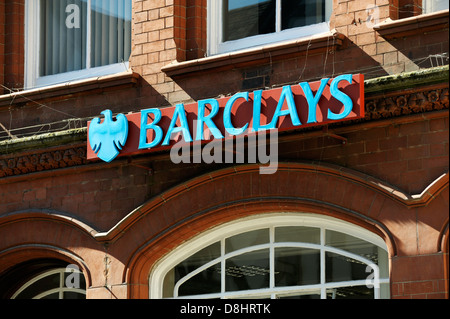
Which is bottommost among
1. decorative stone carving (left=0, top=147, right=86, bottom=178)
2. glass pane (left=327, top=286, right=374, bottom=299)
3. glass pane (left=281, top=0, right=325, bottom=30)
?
glass pane (left=327, top=286, right=374, bottom=299)

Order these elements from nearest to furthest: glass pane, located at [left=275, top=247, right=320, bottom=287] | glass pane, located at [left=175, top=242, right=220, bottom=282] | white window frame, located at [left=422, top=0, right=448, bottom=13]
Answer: white window frame, located at [left=422, top=0, right=448, bottom=13] → glass pane, located at [left=275, top=247, right=320, bottom=287] → glass pane, located at [left=175, top=242, right=220, bottom=282]

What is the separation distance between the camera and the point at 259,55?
50.6ft

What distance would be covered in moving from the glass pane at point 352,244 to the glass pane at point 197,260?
1625 millimetres

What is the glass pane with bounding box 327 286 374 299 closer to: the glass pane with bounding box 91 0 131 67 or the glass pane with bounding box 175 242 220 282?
the glass pane with bounding box 175 242 220 282

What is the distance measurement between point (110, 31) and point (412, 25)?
4.91 meters

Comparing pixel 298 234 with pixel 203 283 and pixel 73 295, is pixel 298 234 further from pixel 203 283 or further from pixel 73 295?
pixel 73 295

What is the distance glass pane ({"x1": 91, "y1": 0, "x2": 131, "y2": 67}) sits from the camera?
56.6 ft

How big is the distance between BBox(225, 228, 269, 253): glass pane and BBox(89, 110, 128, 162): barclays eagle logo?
1.84 metres

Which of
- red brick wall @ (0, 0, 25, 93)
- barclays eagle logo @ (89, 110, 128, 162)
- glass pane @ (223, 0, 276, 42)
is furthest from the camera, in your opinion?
red brick wall @ (0, 0, 25, 93)

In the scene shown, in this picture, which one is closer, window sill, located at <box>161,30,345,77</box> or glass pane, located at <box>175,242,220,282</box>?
window sill, located at <box>161,30,345,77</box>

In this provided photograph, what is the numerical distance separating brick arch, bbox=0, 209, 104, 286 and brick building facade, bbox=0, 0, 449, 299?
0.8 inches

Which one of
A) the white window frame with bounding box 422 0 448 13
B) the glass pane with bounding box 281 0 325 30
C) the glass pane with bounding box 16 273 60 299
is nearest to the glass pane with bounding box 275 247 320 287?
the glass pane with bounding box 281 0 325 30

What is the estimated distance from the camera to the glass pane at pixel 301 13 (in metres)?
15.7

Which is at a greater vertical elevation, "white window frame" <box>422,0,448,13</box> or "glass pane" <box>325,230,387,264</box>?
"white window frame" <box>422,0,448,13</box>
